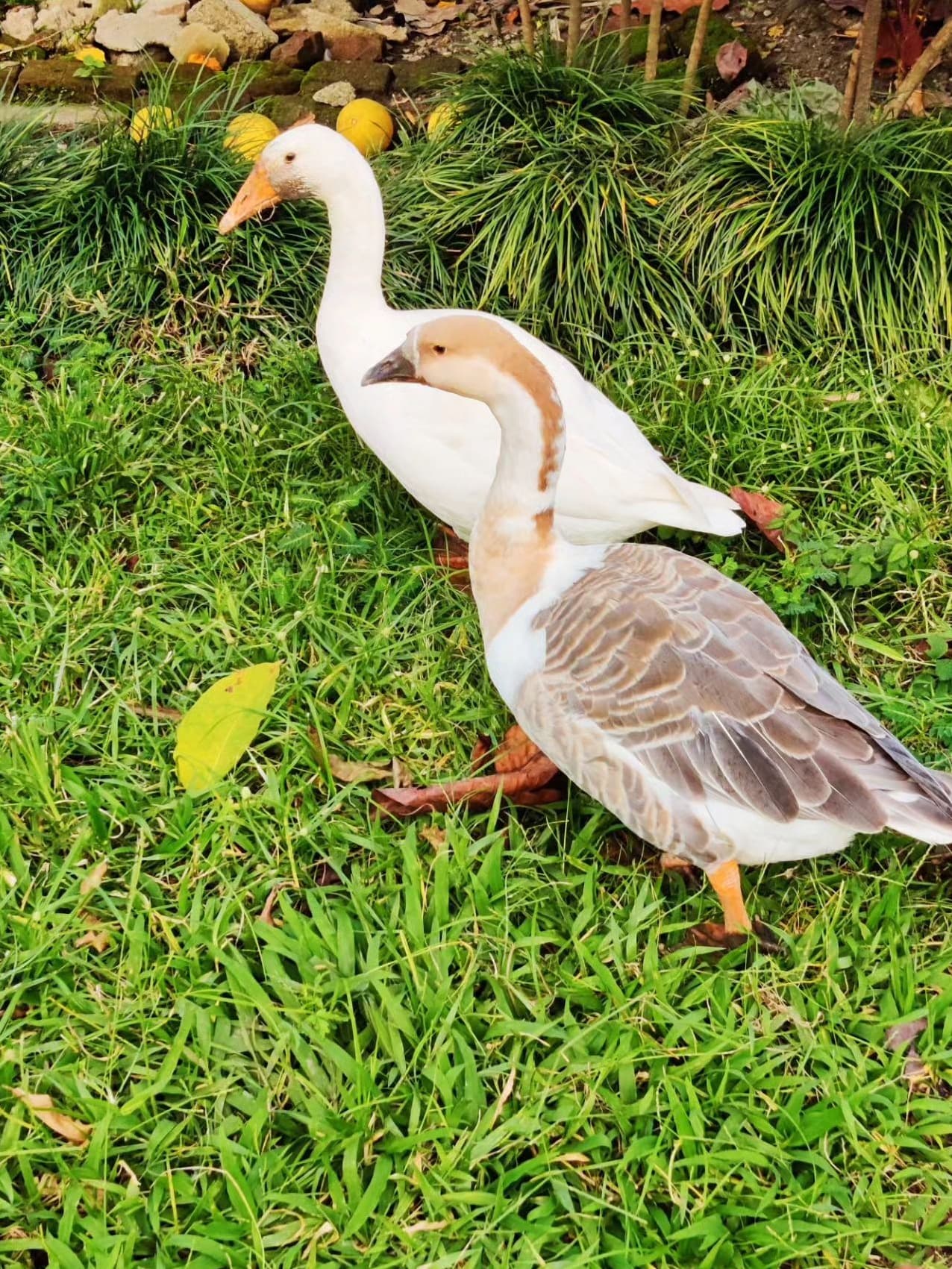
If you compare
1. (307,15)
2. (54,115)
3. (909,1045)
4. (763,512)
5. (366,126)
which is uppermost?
(307,15)

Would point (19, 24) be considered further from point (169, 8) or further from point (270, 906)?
point (270, 906)

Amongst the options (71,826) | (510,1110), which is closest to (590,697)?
(510,1110)

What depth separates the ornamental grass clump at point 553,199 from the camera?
3.60 metres

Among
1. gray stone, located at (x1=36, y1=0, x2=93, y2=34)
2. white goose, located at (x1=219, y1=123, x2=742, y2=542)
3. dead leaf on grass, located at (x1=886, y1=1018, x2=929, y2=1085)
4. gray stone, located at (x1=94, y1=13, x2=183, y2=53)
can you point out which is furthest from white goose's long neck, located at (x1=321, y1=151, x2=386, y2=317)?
gray stone, located at (x1=36, y1=0, x2=93, y2=34)

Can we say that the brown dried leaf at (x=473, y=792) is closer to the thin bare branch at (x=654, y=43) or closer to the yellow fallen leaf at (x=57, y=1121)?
the yellow fallen leaf at (x=57, y=1121)

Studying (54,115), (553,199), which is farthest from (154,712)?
(54,115)

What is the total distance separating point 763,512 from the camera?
3080 millimetres

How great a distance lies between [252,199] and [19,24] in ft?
9.02

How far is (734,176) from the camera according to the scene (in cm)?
365

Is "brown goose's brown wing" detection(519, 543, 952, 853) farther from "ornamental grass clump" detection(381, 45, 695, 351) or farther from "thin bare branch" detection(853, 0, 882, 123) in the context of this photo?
"thin bare branch" detection(853, 0, 882, 123)

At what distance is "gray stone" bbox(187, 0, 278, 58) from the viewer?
4742mm

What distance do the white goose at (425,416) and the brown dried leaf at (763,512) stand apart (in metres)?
0.18

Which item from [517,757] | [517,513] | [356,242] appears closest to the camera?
[517,513]

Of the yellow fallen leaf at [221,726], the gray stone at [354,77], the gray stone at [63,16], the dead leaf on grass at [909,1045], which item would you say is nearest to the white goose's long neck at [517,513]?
the yellow fallen leaf at [221,726]
